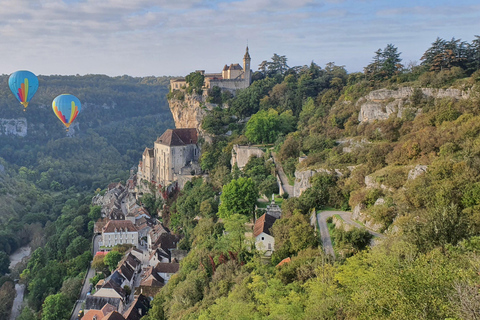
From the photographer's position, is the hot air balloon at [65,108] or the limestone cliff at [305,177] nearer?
the limestone cliff at [305,177]

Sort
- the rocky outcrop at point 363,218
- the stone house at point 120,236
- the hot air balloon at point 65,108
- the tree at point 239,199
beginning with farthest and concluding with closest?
1. the hot air balloon at point 65,108
2. the stone house at point 120,236
3. the tree at point 239,199
4. the rocky outcrop at point 363,218

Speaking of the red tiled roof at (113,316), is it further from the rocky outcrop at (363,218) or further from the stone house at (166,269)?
the rocky outcrop at (363,218)

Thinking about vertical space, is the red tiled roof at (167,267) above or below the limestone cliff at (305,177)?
below

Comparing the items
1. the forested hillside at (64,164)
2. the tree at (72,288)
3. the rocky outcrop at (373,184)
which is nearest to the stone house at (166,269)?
the tree at (72,288)

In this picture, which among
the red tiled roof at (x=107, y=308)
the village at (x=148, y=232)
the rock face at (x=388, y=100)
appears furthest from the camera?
the village at (x=148, y=232)

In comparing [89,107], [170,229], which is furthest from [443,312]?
[89,107]

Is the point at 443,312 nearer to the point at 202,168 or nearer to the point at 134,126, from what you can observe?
the point at 202,168

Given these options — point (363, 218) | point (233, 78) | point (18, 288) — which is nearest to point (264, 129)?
point (233, 78)

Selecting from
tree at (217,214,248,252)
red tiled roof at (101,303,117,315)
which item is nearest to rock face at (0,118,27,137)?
red tiled roof at (101,303,117,315)
